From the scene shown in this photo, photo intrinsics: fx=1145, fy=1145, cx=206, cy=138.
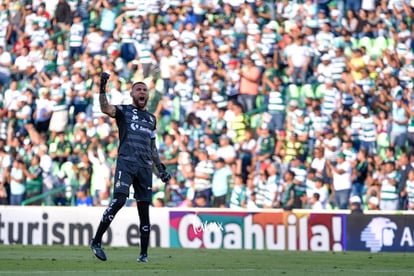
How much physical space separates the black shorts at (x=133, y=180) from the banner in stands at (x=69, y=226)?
25.4 ft

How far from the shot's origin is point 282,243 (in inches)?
851

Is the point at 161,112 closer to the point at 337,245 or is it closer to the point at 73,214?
the point at 73,214

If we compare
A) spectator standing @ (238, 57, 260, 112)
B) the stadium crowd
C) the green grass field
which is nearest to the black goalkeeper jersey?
the green grass field

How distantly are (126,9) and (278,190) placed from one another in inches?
312

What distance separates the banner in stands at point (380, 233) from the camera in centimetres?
2083

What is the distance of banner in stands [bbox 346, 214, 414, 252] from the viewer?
2083 cm

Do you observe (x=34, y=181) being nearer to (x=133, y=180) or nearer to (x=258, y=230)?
(x=258, y=230)

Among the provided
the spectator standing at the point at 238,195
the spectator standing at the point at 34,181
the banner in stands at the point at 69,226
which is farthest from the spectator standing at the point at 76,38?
the spectator standing at the point at 238,195

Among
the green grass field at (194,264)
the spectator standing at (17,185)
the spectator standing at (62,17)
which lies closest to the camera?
the green grass field at (194,264)

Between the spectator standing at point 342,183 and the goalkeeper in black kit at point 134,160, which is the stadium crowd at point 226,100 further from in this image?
the goalkeeper in black kit at point 134,160

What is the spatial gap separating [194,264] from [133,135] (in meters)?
1.88

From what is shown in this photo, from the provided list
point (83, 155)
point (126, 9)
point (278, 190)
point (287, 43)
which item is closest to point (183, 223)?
point (278, 190)

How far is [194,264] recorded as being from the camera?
48.8ft

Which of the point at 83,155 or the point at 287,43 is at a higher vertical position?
the point at 287,43
